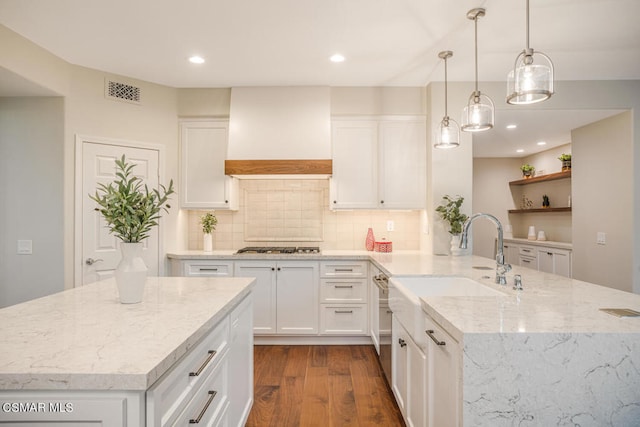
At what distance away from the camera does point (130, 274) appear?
1.48 meters

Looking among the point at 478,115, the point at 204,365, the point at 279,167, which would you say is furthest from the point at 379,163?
the point at 204,365

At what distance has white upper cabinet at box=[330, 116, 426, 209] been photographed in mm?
3682

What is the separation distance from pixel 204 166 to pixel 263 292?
4.90ft

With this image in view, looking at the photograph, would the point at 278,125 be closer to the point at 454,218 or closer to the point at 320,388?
the point at 454,218

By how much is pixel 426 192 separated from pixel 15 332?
3.37 metres

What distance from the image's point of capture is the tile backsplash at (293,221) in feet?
13.2

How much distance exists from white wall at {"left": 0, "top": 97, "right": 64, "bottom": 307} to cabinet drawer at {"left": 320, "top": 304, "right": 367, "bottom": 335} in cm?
239

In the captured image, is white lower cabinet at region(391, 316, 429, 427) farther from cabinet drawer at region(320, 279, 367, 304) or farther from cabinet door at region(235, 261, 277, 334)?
cabinet door at region(235, 261, 277, 334)

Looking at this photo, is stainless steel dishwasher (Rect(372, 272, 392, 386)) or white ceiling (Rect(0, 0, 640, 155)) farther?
stainless steel dishwasher (Rect(372, 272, 392, 386))

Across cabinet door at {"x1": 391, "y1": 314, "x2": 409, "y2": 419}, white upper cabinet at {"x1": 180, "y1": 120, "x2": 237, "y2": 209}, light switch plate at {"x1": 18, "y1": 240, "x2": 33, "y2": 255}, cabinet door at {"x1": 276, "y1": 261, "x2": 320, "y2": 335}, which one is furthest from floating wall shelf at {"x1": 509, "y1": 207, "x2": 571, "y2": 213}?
light switch plate at {"x1": 18, "y1": 240, "x2": 33, "y2": 255}

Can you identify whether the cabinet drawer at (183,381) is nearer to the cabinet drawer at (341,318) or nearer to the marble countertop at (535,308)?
the marble countertop at (535,308)

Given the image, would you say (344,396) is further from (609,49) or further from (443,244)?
(609,49)

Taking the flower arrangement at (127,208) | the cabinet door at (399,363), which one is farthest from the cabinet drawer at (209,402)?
the cabinet door at (399,363)

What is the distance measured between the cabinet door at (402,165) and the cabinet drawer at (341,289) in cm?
87
